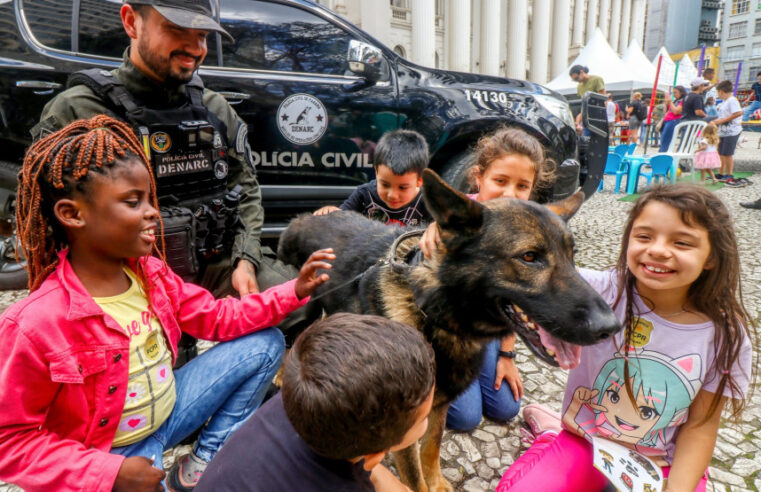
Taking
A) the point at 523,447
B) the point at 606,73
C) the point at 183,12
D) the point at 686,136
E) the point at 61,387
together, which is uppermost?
the point at 606,73

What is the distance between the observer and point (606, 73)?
20438mm

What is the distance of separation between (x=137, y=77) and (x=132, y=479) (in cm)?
168

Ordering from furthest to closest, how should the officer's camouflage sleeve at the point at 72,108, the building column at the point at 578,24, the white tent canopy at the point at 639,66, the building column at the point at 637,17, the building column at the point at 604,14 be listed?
the building column at the point at 637,17 < the building column at the point at 604,14 < the building column at the point at 578,24 < the white tent canopy at the point at 639,66 < the officer's camouflage sleeve at the point at 72,108

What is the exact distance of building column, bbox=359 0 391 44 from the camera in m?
28.7

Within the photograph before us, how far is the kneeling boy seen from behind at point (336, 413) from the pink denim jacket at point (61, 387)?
408 mm

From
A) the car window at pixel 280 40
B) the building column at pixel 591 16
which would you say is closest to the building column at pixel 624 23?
the building column at pixel 591 16

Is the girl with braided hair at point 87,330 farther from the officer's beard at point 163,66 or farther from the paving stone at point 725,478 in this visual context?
the paving stone at point 725,478

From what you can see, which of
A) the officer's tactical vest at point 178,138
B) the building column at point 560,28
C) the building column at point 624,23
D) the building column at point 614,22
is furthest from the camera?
the building column at point 624,23

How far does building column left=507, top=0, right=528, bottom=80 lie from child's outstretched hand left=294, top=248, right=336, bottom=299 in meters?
42.1

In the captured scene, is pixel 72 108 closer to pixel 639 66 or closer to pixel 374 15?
pixel 639 66

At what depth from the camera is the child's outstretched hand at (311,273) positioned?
5.41ft

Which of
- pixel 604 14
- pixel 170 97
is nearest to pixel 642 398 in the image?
pixel 170 97

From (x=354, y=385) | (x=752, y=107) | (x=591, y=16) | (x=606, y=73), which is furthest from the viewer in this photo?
(x=591, y=16)

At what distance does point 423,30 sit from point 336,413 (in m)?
33.1
